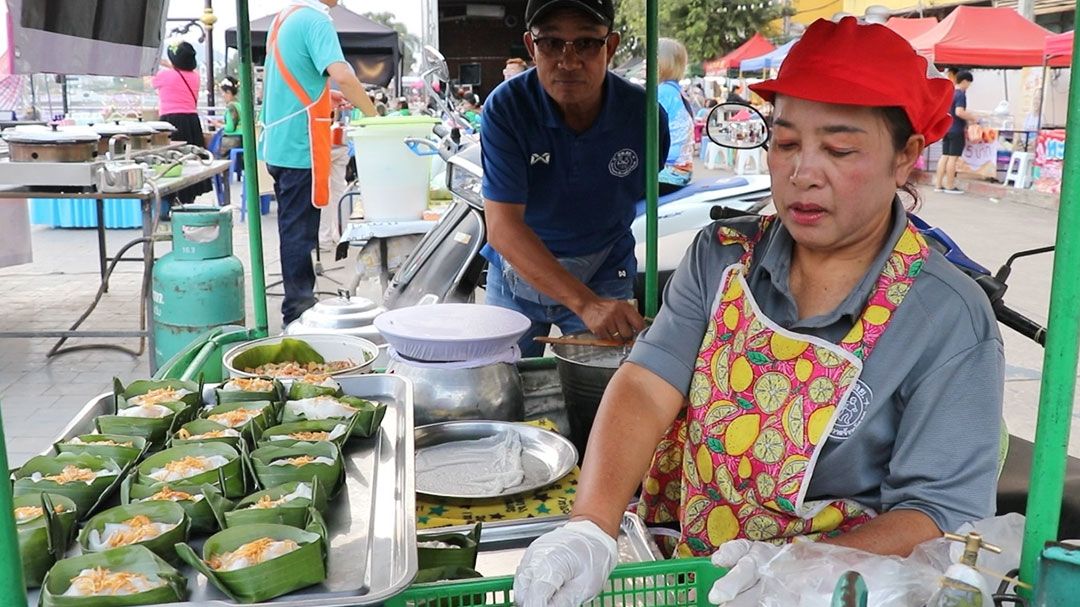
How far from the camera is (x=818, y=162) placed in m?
1.42

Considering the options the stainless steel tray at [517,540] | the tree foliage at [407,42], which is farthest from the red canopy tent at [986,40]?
the stainless steel tray at [517,540]

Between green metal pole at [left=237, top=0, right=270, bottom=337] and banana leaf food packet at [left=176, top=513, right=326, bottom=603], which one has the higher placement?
green metal pole at [left=237, top=0, right=270, bottom=337]

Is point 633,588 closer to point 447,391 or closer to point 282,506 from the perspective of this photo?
point 282,506

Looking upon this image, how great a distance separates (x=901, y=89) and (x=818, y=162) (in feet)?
0.52

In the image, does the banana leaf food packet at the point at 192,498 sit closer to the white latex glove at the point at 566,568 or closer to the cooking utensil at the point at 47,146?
the white latex glove at the point at 566,568

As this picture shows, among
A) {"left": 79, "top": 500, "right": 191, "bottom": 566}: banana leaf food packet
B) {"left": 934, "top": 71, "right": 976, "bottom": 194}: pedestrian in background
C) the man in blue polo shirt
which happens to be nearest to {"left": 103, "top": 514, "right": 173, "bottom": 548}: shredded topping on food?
{"left": 79, "top": 500, "right": 191, "bottom": 566}: banana leaf food packet

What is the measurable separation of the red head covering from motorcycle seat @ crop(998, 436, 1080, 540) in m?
0.79

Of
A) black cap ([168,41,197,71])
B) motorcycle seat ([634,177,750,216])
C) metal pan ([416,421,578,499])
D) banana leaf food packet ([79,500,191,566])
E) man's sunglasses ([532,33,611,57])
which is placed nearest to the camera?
banana leaf food packet ([79,500,191,566])

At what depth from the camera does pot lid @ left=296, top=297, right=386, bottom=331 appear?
8.76 feet

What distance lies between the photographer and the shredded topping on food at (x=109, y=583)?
993 mm

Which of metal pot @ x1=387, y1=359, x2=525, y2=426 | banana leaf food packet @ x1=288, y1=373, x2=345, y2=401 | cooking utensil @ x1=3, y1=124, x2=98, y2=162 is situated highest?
cooking utensil @ x1=3, y1=124, x2=98, y2=162

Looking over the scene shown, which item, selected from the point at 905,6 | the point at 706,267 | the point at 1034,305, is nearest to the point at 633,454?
the point at 706,267

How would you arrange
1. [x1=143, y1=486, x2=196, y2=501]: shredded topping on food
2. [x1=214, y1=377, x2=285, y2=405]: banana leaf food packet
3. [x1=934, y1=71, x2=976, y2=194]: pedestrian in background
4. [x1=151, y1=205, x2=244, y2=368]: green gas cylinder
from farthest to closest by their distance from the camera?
[x1=934, y1=71, x2=976, y2=194]: pedestrian in background < [x1=151, y1=205, x2=244, y2=368]: green gas cylinder < [x1=214, y1=377, x2=285, y2=405]: banana leaf food packet < [x1=143, y1=486, x2=196, y2=501]: shredded topping on food

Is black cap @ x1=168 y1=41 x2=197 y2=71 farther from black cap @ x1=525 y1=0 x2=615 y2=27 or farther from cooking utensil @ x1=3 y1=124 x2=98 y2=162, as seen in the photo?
black cap @ x1=525 y1=0 x2=615 y2=27
